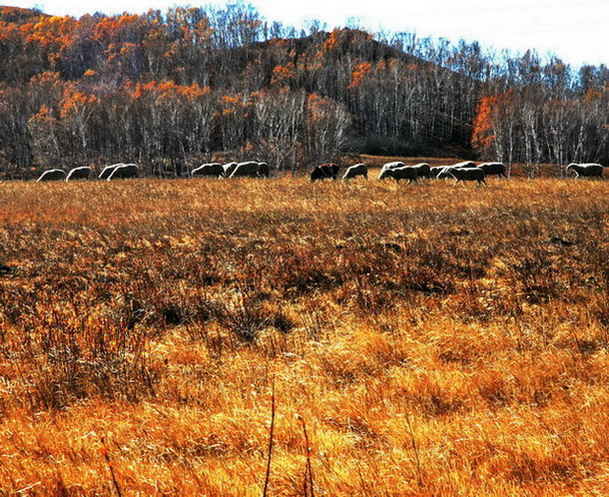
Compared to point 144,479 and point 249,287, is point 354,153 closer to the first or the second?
point 249,287

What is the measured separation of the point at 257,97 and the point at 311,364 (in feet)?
253

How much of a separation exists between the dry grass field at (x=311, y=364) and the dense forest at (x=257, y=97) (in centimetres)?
4563

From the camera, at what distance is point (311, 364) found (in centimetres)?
490

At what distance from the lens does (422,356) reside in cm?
500

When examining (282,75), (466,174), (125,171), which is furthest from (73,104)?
(466,174)

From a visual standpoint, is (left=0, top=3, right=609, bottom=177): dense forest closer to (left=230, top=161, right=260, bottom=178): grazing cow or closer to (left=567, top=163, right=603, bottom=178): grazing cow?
(left=230, top=161, right=260, bottom=178): grazing cow

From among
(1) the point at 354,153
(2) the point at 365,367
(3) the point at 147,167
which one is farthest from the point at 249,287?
(1) the point at 354,153

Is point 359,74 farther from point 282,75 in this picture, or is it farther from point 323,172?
point 323,172

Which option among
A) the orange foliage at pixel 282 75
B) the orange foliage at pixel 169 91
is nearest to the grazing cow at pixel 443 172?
the orange foliage at pixel 169 91

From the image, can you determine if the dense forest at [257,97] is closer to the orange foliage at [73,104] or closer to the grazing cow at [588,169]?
the orange foliage at [73,104]

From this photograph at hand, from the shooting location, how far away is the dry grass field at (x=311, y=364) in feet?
9.58

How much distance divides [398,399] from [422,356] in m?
1.08

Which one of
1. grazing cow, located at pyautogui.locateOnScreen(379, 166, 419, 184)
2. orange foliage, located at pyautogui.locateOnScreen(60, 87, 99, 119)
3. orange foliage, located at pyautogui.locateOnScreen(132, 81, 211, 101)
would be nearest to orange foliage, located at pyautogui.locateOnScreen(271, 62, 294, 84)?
orange foliage, located at pyautogui.locateOnScreen(132, 81, 211, 101)

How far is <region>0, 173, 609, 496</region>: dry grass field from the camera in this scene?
292cm
